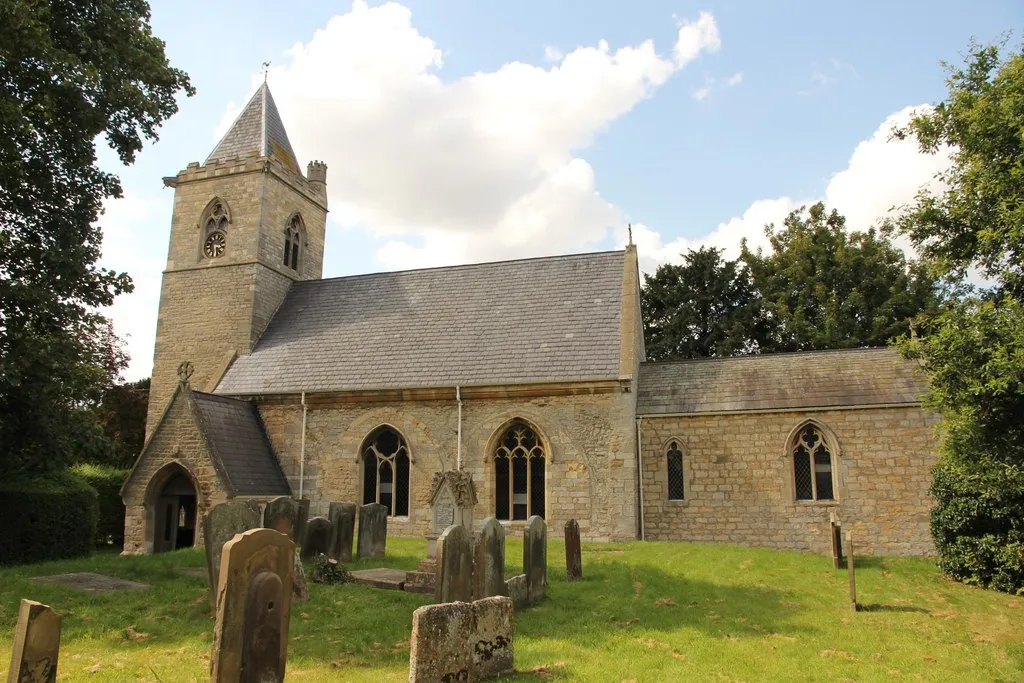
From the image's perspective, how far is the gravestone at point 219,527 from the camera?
993cm

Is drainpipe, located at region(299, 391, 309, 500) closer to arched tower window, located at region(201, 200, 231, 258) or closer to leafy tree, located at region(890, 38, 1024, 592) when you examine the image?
arched tower window, located at region(201, 200, 231, 258)

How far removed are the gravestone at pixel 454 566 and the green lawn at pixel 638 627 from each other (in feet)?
2.55

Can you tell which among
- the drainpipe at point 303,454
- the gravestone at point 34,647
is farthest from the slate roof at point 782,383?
the gravestone at point 34,647

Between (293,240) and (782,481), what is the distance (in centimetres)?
1852

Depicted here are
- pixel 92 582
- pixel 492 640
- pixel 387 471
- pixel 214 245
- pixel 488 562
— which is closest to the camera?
pixel 492 640

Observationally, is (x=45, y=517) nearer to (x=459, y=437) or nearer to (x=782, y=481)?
(x=459, y=437)

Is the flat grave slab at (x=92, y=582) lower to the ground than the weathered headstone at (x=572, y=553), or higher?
lower

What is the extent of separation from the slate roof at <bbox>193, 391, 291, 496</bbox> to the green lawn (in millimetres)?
3725

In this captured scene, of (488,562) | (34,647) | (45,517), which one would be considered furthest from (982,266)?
(45,517)

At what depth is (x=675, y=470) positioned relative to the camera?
60.8 ft

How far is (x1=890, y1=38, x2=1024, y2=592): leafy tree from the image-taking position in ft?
34.0

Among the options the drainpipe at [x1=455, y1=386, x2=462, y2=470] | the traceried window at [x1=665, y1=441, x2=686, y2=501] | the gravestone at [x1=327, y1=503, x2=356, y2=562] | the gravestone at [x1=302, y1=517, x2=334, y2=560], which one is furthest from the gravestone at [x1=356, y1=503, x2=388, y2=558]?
the traceried window at [x1=665, y1=441, x2=686, y2=501]

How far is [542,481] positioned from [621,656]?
10.4 meters

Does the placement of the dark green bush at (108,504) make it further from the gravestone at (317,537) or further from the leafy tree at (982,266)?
the leafy tree at (982,266)
